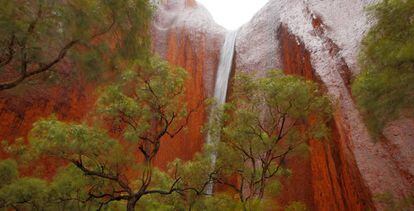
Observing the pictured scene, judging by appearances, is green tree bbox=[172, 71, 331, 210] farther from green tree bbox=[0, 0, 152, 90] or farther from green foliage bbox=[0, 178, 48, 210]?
A: green tree bbox=[0, 0, 152, 90]

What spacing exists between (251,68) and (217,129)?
9.44 m

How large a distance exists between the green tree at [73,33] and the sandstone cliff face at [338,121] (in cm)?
599

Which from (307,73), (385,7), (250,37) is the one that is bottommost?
(385,7)

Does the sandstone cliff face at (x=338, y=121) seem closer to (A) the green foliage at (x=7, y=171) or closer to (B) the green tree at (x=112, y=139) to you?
(B) the green tree at (x=112, y=139)

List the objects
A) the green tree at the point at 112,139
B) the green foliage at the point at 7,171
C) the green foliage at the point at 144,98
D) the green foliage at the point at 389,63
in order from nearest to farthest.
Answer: the green foliage at the point at 389,63 < the green tree at the point at 112,139 < the green foliage at the point at 144,98 < the green foliage at the point at 7,171

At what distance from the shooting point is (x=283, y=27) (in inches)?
737

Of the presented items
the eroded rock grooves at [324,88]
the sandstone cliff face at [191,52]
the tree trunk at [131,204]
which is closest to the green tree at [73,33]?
the eroded rock grooves at [324,88]

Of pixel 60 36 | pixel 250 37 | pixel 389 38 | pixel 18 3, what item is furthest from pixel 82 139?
pixel 250 37

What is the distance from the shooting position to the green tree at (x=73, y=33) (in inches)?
232

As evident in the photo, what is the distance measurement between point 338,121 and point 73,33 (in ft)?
33.6

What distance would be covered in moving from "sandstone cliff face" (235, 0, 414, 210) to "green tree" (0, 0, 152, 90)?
599cm

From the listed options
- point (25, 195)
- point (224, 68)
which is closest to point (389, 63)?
point (25, 195)

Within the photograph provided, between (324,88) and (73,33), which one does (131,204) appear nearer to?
(73,33)

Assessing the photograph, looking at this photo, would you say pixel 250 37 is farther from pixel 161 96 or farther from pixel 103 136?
pixel 103 136
